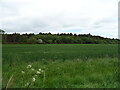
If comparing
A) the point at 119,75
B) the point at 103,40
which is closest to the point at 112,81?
the point at 119,75

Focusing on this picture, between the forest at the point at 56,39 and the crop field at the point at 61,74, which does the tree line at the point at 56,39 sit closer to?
the forest at the point at 56,39

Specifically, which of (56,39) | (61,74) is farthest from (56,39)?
(61,74)

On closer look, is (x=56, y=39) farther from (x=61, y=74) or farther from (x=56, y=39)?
(x=61, y=74)

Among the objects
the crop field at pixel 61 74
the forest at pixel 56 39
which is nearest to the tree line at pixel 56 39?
the forest at pixel 56 39

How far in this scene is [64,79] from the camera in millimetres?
5070

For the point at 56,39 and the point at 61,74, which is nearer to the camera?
the point at 61,74

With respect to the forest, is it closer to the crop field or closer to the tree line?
the tree line

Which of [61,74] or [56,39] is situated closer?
[61,74]

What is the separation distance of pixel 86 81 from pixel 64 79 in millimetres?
600

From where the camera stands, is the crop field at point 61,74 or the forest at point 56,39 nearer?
the crop field at point 61,74

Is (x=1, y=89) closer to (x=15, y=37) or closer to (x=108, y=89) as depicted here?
(x=108, y=89)

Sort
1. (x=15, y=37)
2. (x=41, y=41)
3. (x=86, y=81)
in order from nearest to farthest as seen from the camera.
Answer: (x=86, y=81), (x=15, y=37), (x=41, y=41)

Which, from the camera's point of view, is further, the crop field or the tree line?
the tree line

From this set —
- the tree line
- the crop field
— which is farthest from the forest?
the crop field
